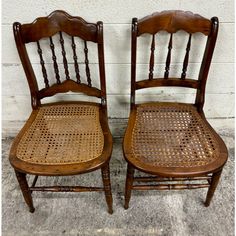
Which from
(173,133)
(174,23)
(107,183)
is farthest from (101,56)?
(107,183)

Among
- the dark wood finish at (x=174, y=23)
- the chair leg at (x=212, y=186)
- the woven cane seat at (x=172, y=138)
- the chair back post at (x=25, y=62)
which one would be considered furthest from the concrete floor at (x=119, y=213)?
the dark wood finish at (x=174, y=23)

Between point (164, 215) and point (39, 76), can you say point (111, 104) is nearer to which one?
point (39, 76)

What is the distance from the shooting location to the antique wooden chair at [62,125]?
1.22m

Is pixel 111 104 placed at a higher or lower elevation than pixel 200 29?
lower

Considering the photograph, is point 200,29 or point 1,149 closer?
point 200,29

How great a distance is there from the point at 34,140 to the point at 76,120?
26cm

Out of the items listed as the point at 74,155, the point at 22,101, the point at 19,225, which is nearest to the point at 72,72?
the point at 22,101

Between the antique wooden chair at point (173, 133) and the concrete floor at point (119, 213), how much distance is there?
0.11 meters

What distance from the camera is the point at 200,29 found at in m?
1.33

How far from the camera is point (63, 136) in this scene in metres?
1.35

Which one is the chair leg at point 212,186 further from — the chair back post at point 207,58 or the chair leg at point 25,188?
the chair leg at point 25,188

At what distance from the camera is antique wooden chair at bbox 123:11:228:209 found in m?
1.21

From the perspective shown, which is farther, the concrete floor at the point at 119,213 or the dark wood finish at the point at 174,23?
the concrete floor at the point at 119,213

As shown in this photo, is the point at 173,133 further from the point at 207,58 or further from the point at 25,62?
the point at 25,62
